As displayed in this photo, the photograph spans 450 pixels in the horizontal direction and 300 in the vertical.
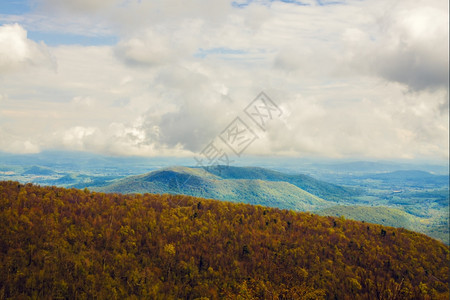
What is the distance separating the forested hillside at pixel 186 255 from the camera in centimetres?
6488

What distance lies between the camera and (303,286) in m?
78.9

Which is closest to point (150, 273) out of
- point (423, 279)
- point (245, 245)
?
point (245, 245)

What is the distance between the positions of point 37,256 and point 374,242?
350 feet

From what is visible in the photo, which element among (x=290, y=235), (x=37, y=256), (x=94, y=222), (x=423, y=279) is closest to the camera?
(x=37, y=256)

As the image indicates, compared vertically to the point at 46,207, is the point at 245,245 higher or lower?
lower

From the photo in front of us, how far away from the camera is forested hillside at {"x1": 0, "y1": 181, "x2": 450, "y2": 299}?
64.9 m

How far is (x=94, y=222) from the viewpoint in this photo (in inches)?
3433

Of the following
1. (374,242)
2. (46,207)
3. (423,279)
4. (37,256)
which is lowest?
(423,279)

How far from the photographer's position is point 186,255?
83625mm

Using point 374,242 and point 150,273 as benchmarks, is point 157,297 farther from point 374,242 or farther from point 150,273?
point 374,242

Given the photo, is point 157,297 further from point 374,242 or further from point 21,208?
point 374,242

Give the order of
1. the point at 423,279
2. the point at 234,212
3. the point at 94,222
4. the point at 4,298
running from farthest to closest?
1. the point at 234,212
2. the point at 423,279
3. the point at 94,222
4. the point at 4,298

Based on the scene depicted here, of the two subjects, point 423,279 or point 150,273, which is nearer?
point 150,273

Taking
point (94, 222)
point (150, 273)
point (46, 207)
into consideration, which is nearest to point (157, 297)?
point (150, 273)
